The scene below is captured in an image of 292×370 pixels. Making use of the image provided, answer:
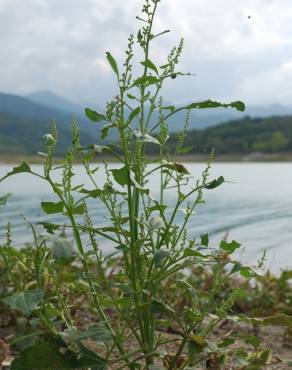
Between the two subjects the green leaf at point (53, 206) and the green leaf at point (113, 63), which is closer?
the green leaf at point (113, 63)

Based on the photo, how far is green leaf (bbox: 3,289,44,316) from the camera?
173 cm

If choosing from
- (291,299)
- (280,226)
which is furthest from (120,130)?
(280,226)

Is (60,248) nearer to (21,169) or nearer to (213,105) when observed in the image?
(21,169)

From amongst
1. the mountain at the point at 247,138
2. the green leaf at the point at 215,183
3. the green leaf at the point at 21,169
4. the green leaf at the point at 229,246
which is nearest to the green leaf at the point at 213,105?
the green leaf at the point at 215,183

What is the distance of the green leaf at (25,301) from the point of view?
173 centimetres

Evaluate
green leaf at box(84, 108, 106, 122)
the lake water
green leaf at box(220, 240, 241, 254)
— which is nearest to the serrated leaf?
green leaf at box(220, 240, 241, 254)

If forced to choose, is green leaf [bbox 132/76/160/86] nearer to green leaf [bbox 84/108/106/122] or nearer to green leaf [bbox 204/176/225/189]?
green leaf [bbox 84/108/106/122]

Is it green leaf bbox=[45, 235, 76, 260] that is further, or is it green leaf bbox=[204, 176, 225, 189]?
green leaf bbox=[204, 176, 225, 189]

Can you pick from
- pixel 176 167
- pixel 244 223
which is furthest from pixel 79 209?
pixel 244 223

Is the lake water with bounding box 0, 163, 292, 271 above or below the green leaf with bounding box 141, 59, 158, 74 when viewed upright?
below

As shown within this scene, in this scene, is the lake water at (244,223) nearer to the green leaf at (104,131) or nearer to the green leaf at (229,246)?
the green leaf at (229,246)

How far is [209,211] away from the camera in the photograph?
14.6m

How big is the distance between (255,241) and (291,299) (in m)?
5.09

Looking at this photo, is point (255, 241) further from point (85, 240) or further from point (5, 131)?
point (5, 131)
